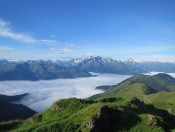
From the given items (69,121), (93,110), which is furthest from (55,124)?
(93,110)

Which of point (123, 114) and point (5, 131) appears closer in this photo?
point (123, 114)

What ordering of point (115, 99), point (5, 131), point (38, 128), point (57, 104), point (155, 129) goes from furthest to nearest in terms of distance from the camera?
point (115, 99), point (57, 104), point (5, 131), point (155, 129), point (38, 128)

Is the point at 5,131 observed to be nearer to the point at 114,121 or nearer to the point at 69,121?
the point at 69,121

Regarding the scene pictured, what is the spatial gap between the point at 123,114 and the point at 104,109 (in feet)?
17.3

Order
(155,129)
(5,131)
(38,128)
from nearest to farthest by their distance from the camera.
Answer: (38,128) < (155,129) < (5,131)

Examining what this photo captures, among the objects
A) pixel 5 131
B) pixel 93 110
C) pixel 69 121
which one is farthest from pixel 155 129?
pixel 5 131

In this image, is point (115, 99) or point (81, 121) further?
point (115, 99)

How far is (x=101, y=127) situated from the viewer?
67.1 metres

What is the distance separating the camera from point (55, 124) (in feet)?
216

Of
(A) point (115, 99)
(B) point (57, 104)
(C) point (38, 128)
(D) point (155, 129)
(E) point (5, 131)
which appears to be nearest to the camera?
(C) point (38, 128)

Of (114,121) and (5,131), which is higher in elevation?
(114,121)

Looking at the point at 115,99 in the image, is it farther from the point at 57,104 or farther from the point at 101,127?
the point at 101,127

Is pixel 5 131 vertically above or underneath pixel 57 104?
underneath

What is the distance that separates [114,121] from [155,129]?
9.89 metres
